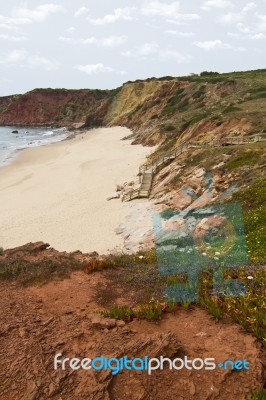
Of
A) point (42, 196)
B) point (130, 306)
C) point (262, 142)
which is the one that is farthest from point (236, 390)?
point (42, 196)

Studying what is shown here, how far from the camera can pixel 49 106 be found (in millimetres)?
114688

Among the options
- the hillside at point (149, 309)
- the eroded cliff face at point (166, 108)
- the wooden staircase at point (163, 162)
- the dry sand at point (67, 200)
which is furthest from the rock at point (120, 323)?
the eroded cliff face at point (166, 108)

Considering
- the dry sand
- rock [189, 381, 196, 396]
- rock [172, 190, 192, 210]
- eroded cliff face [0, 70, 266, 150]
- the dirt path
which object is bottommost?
the dry sand

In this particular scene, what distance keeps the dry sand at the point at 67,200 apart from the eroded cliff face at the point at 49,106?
239 ft

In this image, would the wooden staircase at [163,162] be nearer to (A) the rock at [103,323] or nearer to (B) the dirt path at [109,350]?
(B) the dirt path at [109,350]

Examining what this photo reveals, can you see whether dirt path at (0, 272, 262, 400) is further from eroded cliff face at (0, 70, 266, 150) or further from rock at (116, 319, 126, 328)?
eroded cliff face at (0, 70, 266, 150)

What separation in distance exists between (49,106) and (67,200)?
98273mm

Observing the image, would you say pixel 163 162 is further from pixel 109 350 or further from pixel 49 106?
pixel 49 106

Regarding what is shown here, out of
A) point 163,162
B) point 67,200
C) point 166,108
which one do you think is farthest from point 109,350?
point 166,108

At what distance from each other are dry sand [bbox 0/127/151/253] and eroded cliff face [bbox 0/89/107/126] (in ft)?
239

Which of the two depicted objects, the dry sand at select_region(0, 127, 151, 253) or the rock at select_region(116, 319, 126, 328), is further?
the dry sand at select_region(0, 127, 151, 253)

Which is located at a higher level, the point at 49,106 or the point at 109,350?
the point at 49,106

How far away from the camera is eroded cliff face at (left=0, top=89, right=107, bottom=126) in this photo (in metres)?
112

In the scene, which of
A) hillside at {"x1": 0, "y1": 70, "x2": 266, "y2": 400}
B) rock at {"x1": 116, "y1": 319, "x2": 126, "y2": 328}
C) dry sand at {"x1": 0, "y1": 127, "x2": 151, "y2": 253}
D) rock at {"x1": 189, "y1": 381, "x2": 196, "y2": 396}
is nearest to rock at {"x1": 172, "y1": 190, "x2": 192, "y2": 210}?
hillside at {"x1": 0, "y1": 70, "x2": 266, "y2": 400}
